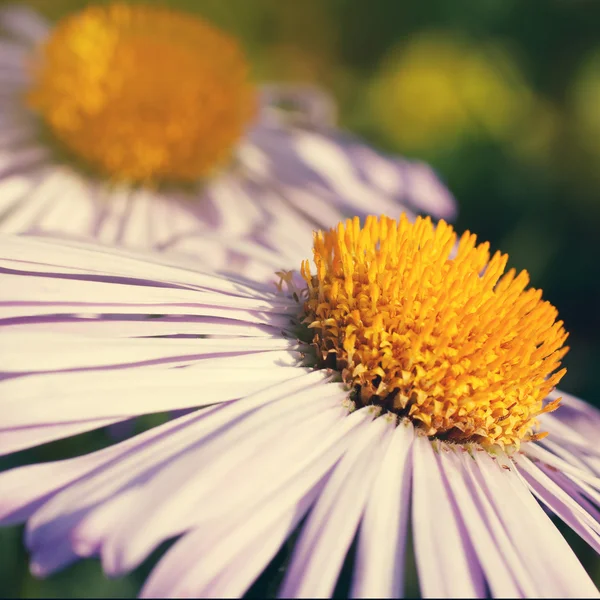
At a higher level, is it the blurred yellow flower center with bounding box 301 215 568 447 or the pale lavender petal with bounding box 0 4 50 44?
the pale lavender petal with bounding box 0 4 50 44

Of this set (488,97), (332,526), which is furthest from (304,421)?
(488,97)

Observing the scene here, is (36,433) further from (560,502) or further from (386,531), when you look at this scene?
(560,502)

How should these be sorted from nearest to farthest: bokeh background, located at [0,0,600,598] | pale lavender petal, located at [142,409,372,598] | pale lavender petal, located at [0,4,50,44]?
pale lavender petal, located at [142,409,372,598], pale lavender petal, located at [0,4,50,44], bokeh background, located at [0,0,600,598]

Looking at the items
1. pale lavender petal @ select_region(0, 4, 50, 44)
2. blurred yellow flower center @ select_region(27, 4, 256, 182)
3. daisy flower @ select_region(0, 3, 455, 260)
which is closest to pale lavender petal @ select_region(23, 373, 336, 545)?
daisy flower @ select_region(0, 3, 455, 260)

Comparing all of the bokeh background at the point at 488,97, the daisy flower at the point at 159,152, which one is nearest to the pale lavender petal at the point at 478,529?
the daisy flower at the point at 159,152

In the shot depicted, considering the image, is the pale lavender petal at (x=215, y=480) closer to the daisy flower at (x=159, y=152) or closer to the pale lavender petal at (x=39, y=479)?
the pale lavender petal at (x=39, y=479)

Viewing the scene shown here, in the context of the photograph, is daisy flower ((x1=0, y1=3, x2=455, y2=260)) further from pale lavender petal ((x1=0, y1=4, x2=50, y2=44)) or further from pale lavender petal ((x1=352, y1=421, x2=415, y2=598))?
pale lavender petal ((x1=352, y1=421, x2=415, y2=598))

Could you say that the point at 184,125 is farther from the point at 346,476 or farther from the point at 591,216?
the point at 591,216
